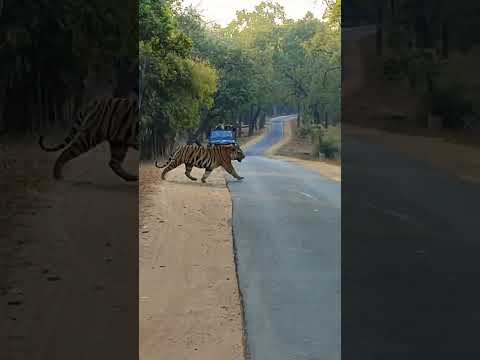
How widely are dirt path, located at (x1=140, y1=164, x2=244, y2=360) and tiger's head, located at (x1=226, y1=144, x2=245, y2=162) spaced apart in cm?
15

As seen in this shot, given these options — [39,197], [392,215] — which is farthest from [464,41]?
[39,197]

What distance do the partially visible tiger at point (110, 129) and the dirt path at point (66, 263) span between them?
0.24 ft

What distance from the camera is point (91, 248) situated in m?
2.78

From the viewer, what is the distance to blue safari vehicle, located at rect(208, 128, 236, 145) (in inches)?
133

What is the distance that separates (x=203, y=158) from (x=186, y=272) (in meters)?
0.74

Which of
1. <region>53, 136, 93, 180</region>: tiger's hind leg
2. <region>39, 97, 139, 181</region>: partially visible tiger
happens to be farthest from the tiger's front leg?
<region>53, 136, 93, 180</region>: tiger's hind leg

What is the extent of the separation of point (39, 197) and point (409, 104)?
217 centimetres

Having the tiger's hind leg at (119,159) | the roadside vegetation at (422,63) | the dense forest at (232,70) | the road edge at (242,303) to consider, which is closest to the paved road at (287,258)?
the road edge at (242,303)

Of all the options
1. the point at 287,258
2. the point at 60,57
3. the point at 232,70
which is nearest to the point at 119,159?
the point at 60,57

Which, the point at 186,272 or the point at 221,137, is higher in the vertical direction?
the point at 221,137

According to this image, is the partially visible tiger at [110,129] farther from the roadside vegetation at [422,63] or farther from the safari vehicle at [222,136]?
the roadside vegetation at [422,63]

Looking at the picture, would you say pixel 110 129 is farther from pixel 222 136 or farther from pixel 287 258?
pixel 287 258

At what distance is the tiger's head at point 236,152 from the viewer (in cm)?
338

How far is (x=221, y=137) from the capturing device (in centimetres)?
341
